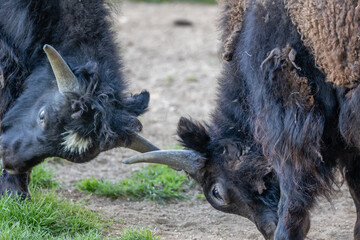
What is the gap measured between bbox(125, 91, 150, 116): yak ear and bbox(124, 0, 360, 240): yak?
1.19 feet

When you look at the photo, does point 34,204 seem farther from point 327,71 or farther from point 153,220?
point 327,71

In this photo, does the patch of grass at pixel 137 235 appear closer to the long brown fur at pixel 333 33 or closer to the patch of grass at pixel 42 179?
the patch of grass at pixel 42 179

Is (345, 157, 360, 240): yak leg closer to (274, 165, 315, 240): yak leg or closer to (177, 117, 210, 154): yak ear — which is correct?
(274, 165, 315, 240): yak leg

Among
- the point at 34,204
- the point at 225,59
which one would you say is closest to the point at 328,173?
the point at 225,59

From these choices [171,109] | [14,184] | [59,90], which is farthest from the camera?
[171,109]

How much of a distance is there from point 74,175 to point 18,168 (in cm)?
175

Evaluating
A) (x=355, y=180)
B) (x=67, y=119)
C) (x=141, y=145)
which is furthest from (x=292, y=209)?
(x=67, y=119)

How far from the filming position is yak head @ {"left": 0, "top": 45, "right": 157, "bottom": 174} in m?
5.11

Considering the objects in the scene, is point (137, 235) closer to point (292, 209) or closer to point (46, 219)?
point (46, 219)

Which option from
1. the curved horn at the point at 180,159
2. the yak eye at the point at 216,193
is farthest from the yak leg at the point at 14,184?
the yak eye at the point at 216,193

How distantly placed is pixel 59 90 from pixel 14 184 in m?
1.14

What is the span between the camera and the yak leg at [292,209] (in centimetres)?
493

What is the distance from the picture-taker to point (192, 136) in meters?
5.51

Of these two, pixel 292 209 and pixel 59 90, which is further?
pixel 59 90
